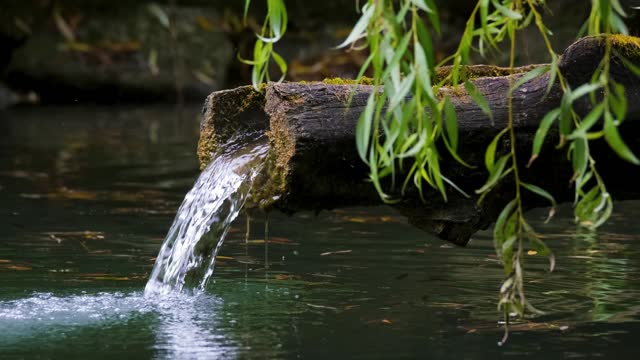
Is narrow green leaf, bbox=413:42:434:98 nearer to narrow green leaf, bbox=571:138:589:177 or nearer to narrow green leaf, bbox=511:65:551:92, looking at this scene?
narrow green leaf, bbox=511:65:551:92

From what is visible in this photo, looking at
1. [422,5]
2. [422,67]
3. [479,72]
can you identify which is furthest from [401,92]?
[479,72]

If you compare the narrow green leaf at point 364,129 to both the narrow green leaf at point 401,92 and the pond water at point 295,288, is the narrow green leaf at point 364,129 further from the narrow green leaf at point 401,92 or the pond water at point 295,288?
the pond water at point 295,288

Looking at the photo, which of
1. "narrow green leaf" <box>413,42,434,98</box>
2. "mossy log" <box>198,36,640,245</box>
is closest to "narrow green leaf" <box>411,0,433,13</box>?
"narrow green leaf" <box>413,42,434,98</box>

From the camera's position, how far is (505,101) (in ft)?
16.3

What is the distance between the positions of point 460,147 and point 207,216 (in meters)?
1.23

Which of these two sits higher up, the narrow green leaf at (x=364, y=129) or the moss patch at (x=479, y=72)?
the moss patch at (x=479, y=72)

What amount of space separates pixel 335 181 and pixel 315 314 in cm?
53

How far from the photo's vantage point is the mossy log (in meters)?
4.83

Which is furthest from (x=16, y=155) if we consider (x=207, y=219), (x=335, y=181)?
(x=335, y=181)

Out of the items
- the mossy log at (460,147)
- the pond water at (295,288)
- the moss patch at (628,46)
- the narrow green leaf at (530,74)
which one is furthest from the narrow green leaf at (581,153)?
the moss patch at (628,46)

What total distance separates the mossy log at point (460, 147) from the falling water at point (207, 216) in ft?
0.70

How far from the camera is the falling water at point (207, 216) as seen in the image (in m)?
5.40

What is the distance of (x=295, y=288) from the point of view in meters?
5.72

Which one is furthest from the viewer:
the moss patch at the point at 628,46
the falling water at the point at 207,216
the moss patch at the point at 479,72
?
the moss patch at the point at 479,72
